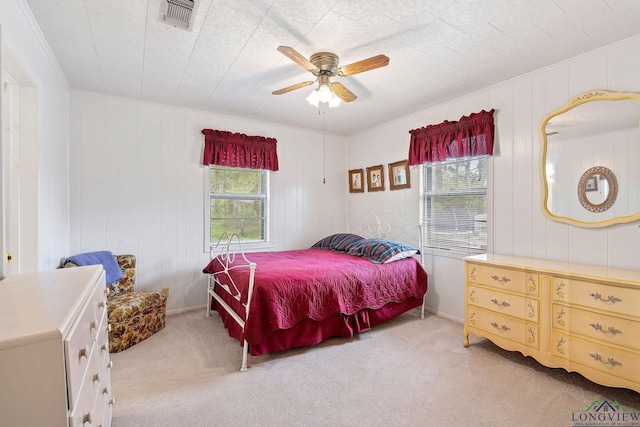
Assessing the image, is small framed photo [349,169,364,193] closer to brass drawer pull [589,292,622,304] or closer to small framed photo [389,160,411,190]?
small framed photo [389,160,411,190]

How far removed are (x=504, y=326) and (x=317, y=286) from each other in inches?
61.6

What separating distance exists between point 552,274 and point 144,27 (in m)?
3.36

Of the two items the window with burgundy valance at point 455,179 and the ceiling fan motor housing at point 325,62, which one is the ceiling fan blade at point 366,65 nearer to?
the ceiling fan motor housing at point 325,62

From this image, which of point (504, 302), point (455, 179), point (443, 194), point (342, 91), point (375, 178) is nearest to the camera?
point (504, 302)

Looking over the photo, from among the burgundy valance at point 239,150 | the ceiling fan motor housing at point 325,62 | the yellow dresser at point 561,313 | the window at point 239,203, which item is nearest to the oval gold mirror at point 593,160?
the yellow dresser at point 561,313

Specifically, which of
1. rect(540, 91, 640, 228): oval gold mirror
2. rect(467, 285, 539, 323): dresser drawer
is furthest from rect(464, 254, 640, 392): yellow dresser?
rect(540, 91, 640, 228): oval gold mirror

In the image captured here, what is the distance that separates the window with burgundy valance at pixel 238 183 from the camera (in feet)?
12.9

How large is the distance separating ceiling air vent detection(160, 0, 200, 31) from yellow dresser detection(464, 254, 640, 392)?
9.37ft

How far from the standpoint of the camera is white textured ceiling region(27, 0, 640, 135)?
1914 mm

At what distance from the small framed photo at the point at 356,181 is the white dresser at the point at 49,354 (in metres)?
3.87

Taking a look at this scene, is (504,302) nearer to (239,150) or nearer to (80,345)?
(80,345)

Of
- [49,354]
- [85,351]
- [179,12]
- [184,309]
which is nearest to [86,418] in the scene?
[85,351]

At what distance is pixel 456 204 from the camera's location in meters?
3.54

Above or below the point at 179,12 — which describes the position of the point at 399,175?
below
